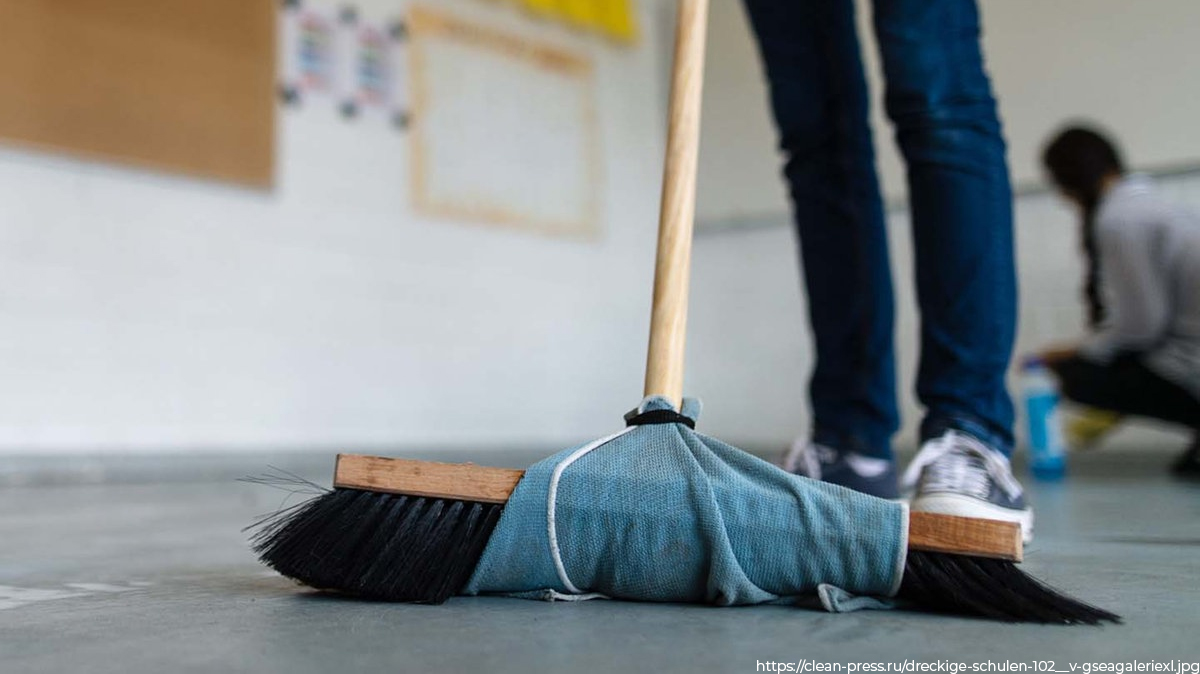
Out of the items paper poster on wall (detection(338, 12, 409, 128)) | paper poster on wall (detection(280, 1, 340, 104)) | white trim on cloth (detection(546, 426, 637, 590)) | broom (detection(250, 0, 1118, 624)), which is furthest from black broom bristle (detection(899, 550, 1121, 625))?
paper poster on wall (detection(338, 12, 409, 128))

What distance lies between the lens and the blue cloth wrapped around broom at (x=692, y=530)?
77cm

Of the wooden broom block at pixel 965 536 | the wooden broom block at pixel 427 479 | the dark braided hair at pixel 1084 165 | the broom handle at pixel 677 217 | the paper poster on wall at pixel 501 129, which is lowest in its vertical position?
the wooden broom block at pixel 965 536

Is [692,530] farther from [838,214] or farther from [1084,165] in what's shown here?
[1084,165]

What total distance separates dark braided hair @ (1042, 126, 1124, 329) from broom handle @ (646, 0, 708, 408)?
2323mm

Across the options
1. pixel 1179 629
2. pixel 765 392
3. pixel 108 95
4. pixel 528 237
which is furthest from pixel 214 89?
pixel 1179 629

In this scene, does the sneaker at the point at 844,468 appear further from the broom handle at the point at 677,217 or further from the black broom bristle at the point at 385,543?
the black broom bristle at the point at 385,543

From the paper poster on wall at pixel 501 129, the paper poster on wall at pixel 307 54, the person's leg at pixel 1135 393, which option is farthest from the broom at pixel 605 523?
the paper poster on wall at pixel 501 129

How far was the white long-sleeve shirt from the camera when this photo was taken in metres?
2.86

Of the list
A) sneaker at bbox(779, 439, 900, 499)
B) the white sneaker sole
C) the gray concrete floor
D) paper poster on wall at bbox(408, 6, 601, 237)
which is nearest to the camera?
the gray concrete floor

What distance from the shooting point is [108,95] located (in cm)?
328

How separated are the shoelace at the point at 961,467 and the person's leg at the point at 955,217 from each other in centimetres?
3

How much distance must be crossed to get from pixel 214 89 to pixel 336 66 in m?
0.49

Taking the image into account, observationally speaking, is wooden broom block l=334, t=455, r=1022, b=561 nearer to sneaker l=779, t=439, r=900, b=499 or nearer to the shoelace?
the shoelace

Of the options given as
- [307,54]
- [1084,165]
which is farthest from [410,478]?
[307,54]
